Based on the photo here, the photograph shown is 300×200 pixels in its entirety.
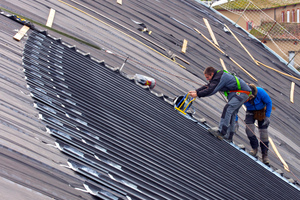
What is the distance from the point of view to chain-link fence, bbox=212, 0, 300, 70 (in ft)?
72.1

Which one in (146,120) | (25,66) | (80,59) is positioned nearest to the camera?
(25,66)

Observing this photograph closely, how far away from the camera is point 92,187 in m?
3.76

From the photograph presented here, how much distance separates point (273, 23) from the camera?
2419 centimetres

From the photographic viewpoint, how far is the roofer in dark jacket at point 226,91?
718 cm

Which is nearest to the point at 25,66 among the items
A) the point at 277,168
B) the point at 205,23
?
the point at 277,168

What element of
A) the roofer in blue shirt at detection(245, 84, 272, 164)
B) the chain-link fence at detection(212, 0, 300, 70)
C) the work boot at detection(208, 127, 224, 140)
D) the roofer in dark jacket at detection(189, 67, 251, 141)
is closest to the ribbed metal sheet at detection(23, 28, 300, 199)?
the work boot at detection(208, 127, 224, 140)

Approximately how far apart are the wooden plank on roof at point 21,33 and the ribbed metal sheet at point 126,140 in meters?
0.20

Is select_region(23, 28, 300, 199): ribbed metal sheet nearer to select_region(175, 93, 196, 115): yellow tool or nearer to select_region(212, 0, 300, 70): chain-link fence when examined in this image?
select_region(175, 93, 196, 115): yellow tool

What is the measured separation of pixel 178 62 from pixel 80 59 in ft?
13.9

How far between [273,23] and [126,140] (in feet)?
72.7

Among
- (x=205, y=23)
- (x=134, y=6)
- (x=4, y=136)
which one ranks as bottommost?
(x=4, y=136)

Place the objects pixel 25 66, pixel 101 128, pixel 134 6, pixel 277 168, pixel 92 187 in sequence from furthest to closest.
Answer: pixel 134 6
pixel 277 168
pixel 25 66
pixel 101 128
pixel 92 187

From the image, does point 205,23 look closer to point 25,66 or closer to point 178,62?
point 178,62

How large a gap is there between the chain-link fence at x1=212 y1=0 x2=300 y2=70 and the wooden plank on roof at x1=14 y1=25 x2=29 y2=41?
16.0 m
